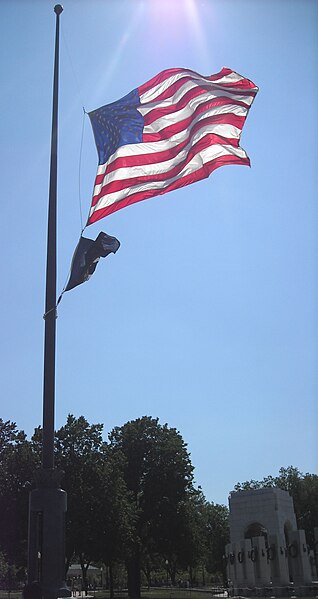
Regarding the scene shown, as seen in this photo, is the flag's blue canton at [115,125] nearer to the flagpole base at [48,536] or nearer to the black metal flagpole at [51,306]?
the black metal flagpole at [51,306]

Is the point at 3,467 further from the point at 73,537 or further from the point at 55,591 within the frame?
the point at 55,591

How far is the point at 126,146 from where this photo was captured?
15820mm

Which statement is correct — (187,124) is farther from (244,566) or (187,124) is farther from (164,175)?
(244,566)

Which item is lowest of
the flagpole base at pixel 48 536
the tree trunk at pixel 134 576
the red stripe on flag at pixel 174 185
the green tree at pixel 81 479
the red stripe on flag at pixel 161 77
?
the tree trunk at pixel 134 576

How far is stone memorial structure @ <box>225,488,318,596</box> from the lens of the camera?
5041cm

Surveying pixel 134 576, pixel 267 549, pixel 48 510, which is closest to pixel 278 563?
pixel 267 549

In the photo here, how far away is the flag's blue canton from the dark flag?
105 inches

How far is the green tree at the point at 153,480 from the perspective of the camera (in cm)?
5459

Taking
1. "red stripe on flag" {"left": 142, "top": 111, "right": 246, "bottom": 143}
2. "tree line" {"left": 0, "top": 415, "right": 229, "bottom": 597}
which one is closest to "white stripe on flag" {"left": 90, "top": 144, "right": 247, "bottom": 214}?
"red stripe on flag" {"left": 142, "top": 111, "right": 246, "bottom": 143}

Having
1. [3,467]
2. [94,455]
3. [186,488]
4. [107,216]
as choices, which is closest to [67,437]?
[94,455]

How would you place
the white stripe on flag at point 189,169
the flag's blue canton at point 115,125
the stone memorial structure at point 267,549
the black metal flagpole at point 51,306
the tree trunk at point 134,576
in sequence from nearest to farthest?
the black metal flagpole at point 51,306, the white stripe on flag at point 189,169, the flag's blue canton at point 115,125, the stone memorial structure at point 267,549, the tree trunk at point 134,576

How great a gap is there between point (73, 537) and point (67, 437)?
22.1 ft

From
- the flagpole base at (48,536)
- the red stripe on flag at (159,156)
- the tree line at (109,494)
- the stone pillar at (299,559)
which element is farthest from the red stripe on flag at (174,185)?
the stone pillar at (299,559)

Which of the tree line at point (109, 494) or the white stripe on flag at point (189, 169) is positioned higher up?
the white stripe on flag at point (189, 169)
